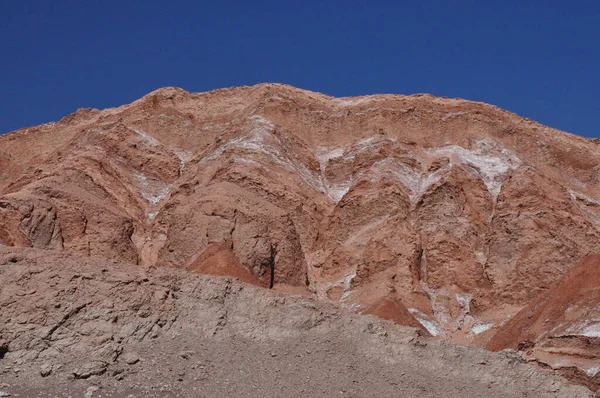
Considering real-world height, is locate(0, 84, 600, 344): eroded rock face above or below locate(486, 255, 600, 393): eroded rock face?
above

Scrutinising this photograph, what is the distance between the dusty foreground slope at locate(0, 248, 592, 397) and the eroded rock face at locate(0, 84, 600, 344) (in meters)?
17.3

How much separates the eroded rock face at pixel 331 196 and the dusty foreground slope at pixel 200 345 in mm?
17254

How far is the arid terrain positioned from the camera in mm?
21281

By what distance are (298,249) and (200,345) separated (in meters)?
25.6

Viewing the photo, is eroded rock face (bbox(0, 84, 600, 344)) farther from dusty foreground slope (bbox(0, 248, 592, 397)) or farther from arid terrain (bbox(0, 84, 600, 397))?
dusty foreground slope (bbox(0, 248, 592, 397))

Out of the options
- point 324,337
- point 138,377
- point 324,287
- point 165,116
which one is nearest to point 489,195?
point 324,287

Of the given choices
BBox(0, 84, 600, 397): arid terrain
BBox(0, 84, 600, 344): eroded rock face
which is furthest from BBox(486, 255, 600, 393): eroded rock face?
BBox(0, 84, 600, 344): eroded rock face

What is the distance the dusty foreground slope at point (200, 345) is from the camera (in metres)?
20.1

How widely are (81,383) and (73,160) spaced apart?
36015 mm

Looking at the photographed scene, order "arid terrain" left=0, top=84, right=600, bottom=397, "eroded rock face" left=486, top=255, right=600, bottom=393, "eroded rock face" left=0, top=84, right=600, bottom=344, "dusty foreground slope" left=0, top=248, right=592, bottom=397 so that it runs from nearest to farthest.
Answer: "dusty foreground slope" left=0, top=248, right=592, bottom=397
"arid terrain" left=0, top=84, right=600, bottom=397
"eroded rock face" left=486, top=255, right=600, bottom=393
"eroded rock face" left=0, top=84, right=600, bottom=344

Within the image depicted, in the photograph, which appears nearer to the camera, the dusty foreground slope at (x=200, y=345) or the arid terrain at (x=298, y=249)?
the dusty foreground slope at (x=200, y=345)

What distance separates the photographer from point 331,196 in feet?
184

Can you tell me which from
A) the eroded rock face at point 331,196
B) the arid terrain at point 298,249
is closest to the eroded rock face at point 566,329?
the arid terrain at point 298,249

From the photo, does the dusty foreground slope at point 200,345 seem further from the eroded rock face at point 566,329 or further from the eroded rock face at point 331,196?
the eroded rock face at point 331,196
